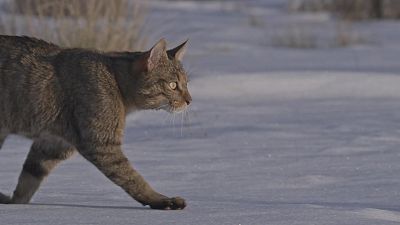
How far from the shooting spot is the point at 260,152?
6.91 m

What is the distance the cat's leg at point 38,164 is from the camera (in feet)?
17.6

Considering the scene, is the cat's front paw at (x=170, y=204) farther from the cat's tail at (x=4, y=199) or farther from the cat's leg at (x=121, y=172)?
the cat's tail at (x=4, y=199)

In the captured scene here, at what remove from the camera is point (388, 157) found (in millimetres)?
6582

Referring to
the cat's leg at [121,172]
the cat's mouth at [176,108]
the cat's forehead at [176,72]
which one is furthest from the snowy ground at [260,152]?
the cat's forehead at [176,72]

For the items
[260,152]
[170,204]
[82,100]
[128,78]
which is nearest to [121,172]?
[170,204]

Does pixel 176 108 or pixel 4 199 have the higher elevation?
pixel 176 108

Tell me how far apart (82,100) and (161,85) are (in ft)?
1.45

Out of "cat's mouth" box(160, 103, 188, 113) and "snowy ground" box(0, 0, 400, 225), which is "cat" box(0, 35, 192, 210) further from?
"snowy ground" box(0, 0, 400, 225)

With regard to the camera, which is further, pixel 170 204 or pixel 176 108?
pixel 176 108

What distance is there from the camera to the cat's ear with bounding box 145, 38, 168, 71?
519cm

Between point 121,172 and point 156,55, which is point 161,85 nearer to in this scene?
point 156,55

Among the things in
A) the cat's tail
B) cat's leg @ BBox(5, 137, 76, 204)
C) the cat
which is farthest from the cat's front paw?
the cat's tail

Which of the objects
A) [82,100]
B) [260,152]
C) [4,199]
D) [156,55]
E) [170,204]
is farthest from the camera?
[260,152]

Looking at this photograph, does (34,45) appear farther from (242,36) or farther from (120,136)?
(242,36)
